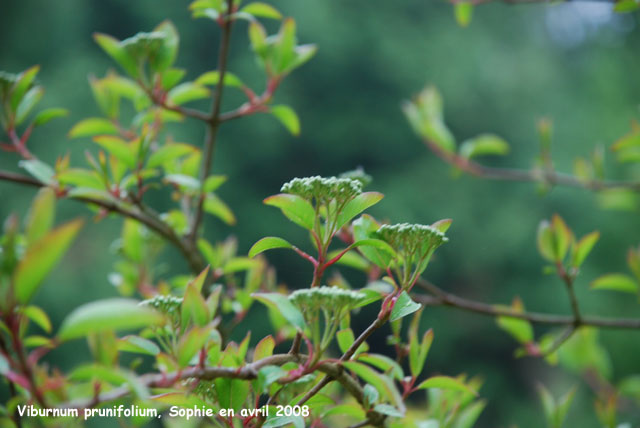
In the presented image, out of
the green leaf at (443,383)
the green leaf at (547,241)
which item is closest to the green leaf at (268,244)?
the green leaf at (443,383)

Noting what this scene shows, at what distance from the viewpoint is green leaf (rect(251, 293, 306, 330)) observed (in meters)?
0.31

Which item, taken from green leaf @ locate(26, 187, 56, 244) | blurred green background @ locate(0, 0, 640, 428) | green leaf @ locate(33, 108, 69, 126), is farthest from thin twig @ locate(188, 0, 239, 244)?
blurred green background @ locate(0, 0, 640, 428)

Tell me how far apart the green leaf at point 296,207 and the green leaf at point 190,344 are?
0.10 m

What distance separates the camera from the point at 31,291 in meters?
0.24

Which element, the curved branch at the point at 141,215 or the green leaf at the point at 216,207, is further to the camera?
the green leaf at the point at 216,207

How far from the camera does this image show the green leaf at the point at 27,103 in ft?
1.80

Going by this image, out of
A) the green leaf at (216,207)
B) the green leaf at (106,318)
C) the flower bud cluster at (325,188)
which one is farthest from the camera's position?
the green leaf at (216,207)

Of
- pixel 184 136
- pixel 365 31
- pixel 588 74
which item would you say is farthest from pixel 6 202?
pixel 588 74

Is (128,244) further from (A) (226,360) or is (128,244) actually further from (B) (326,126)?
(B) (326,126)

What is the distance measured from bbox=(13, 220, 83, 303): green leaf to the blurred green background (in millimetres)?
4166

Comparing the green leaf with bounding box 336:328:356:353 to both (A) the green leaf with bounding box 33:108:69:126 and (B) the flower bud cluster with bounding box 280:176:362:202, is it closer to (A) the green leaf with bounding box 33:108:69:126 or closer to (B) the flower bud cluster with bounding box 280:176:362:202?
(B) the flower bud cluster with bounding box 280:176:362:202

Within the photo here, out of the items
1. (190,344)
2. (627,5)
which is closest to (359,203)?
(190,344)

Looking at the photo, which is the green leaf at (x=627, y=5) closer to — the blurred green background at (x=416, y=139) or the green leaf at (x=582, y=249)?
the green leaf at (x=582, y=249)

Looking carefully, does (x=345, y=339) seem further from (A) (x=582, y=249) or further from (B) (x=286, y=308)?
(A) (x=582, y=249)
